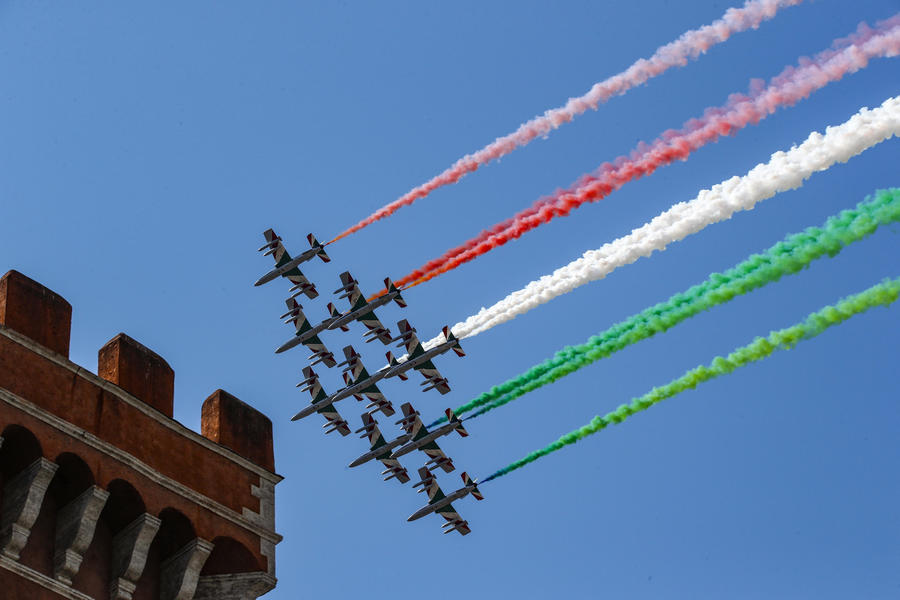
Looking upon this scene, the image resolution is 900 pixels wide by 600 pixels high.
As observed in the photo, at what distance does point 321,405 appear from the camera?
243ft

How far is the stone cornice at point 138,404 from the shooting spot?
35938 mm

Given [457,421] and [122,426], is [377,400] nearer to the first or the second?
[457,421]

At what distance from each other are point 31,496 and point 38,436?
1.42 m

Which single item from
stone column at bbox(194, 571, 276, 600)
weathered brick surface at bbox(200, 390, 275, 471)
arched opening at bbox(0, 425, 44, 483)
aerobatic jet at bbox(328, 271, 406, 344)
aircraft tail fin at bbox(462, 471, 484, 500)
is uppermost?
aerobatic jet at bbox(328, 271, 406, 344)

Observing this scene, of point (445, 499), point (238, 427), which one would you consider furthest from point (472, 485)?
point (238, 427)

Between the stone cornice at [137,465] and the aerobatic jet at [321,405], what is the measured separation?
35216 mm

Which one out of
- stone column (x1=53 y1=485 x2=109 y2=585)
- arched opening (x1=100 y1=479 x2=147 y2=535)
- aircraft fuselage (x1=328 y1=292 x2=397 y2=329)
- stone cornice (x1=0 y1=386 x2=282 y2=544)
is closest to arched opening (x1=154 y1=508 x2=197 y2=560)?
stone cornice (x1=0 y1=386 x2=282 y2=544)

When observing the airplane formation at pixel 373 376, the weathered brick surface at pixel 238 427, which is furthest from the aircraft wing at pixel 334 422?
the weathered brick surface at pixel 238 427

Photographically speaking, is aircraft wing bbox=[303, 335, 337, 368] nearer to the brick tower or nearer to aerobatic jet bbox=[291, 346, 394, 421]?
aerobatic jet bbox=[291, 346, 394, 421]

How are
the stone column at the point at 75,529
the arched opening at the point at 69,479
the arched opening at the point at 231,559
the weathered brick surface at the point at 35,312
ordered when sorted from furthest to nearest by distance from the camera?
the arched opening at the point at 231,559
the weathered brick surface at the point at 35,312
the arched opening at the point at 69,479
the stone column at the point at 75,529

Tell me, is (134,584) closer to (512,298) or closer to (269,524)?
(269,524)

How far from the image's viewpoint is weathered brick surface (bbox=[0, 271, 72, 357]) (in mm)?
36625

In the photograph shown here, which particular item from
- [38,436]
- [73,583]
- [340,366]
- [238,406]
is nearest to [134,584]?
[73,583]

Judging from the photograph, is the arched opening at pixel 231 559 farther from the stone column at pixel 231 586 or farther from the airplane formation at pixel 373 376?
the airplane formation at pixel 373 376
